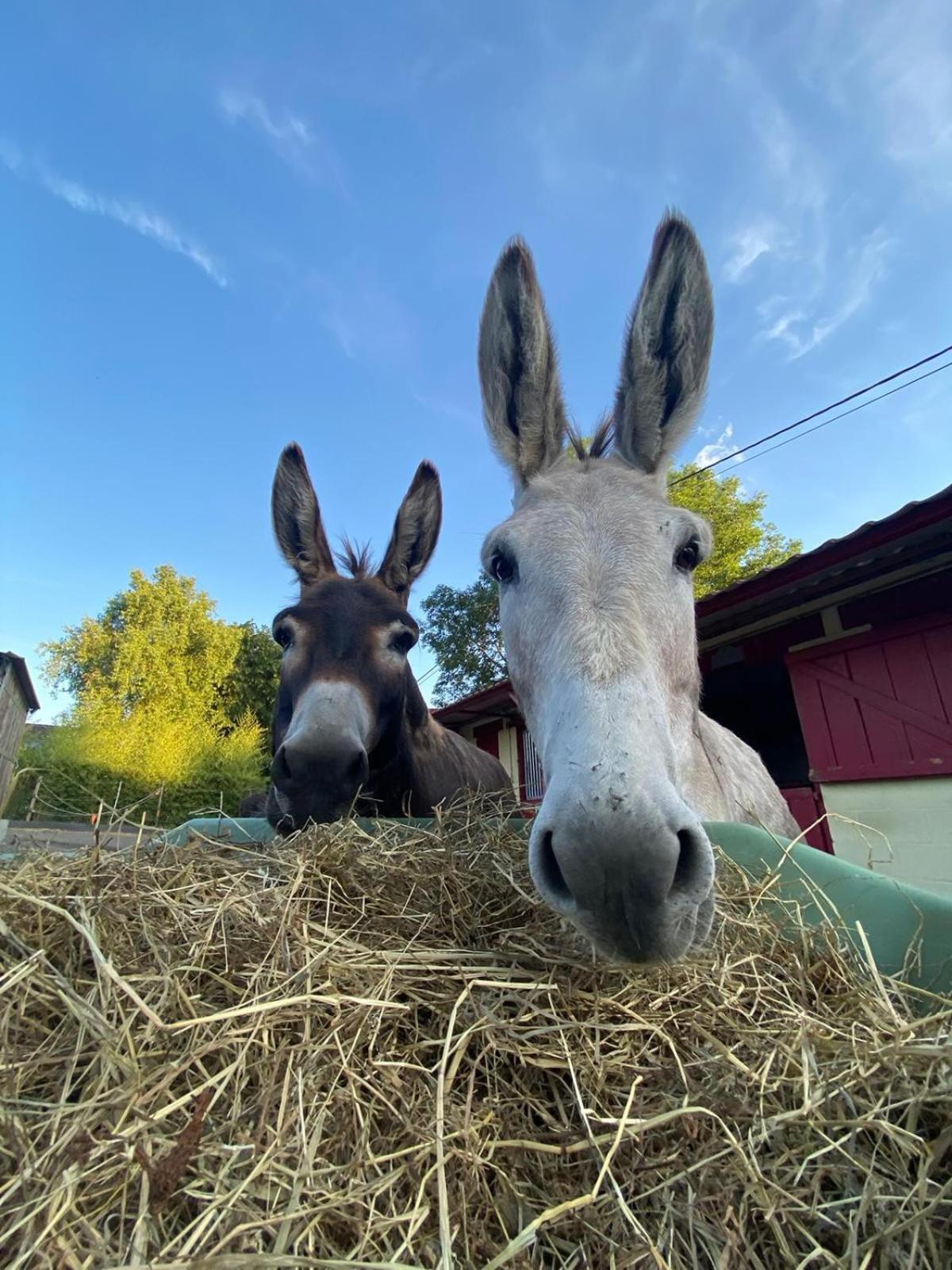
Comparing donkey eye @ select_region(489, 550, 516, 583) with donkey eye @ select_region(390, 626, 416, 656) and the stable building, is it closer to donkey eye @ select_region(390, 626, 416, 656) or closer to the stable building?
donkey eye @ select_region(390, 626, 416, 656)

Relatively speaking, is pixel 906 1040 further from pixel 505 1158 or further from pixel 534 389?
pixel 534 389

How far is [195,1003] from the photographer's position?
1101 millimetres

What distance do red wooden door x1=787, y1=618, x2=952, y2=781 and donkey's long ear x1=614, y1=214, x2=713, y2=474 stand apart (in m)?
4.13

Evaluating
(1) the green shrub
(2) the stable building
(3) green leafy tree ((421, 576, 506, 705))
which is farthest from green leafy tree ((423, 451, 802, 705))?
(2) the stable building

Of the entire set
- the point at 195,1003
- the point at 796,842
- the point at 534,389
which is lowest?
the point at 195,1003

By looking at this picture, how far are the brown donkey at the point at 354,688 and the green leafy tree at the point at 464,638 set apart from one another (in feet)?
62.7

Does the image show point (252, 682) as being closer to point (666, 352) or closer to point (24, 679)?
point (24, 679)

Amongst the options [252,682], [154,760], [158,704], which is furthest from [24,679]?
[252,682]

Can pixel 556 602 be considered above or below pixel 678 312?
below

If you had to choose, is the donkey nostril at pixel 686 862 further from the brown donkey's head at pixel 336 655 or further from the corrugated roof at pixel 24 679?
the corrugated roof at pixel 24 679

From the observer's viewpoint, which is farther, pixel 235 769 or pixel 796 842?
pixel 235 769

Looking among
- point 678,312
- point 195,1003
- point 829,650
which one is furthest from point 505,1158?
point 829,650

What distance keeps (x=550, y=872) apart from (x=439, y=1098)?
431 mm

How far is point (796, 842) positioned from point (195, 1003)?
1612mm
